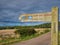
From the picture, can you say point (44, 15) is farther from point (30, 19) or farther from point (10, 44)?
point (10, 44)

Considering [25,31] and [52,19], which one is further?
[25,31]

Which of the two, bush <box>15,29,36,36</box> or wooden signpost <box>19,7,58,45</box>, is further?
bush <box>15,29,36,36</box>

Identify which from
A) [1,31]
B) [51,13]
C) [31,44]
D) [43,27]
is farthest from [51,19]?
[43,27]

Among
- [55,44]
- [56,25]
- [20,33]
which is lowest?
[20,33]

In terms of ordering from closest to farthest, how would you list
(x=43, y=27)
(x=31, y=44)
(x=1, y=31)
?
1. (x=31, y=44)
2. (x=1, y=31)
3. (x=43, y=27)

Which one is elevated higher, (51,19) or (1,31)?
(51,19)

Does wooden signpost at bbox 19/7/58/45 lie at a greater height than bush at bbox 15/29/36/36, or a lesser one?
greater

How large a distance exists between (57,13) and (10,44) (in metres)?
5.46

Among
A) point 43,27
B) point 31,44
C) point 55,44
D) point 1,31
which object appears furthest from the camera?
point 43,27

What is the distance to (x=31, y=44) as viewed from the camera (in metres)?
9.23

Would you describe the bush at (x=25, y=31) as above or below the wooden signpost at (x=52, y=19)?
below

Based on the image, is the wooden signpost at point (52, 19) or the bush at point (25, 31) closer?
the wooden signpost at point (52, 19)

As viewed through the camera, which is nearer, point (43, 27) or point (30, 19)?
point (30, 19)

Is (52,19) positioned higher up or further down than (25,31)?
higher up
